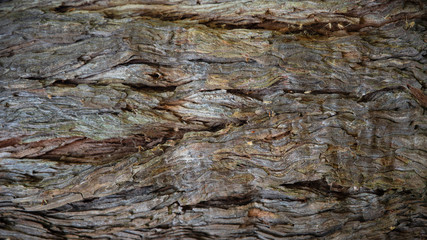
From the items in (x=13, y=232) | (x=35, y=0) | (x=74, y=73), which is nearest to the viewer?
(x=13, y=232)

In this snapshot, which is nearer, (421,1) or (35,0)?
(421,1)

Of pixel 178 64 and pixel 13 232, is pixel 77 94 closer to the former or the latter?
pixel 178 64

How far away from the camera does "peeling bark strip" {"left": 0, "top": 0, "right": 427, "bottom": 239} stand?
462 centimetres

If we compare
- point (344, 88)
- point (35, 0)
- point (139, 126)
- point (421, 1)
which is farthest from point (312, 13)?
point (35, 0)

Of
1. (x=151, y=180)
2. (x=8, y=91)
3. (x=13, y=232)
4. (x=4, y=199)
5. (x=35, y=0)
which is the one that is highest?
(x=35, y=0)

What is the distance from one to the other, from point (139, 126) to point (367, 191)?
3.77m

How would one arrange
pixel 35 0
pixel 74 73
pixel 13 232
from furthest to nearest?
pixel 35 0 → pixel 74 73 → pixel 13 232

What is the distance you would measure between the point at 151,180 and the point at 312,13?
151 inches

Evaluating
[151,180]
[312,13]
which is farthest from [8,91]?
[312,13]

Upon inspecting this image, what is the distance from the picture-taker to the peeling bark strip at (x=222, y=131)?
15.2 feet

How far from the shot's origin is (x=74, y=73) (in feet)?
16.1

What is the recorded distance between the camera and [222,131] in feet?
15.7

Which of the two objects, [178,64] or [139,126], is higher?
[178,64]

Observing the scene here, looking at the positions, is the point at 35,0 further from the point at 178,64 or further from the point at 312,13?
the point at 312,13
